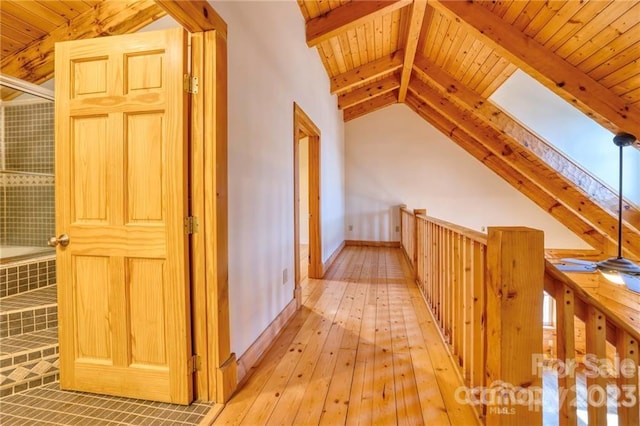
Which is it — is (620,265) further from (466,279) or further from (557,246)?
(557,246)

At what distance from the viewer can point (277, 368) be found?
68.5 inches

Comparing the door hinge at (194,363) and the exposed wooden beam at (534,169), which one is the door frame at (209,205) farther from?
the exposed wooden beam at (534,169)

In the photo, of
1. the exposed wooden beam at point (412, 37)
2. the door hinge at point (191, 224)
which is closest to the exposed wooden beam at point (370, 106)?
the exposed wooden beam at point (412, 37)

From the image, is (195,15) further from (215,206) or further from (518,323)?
(518,323)

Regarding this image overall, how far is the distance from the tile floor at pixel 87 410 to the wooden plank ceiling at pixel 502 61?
330 cm

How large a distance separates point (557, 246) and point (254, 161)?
659 cm

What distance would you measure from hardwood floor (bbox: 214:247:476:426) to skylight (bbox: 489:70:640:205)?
11.2 ft

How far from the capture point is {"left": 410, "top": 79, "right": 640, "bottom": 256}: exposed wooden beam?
3.86m

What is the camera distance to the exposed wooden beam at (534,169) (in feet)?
12.6

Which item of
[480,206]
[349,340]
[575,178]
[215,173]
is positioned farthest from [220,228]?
[480,206]

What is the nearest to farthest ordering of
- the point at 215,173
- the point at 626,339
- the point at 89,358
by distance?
the point at 626,339
the point at 215,173
the point at 89,358

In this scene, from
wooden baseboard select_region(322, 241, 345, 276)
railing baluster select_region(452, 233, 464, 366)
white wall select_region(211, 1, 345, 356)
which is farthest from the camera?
wooden baseboard select_region(322, 241, 345, 276)

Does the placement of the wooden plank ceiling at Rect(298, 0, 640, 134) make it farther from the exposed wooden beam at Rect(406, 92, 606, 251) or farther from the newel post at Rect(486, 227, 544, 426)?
the newel post at Rect(486, 227, 544, 426)

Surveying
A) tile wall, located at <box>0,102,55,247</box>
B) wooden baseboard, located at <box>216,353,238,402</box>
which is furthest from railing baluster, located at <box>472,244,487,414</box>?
tile wall, located at <box>0,102,55,247</box>
